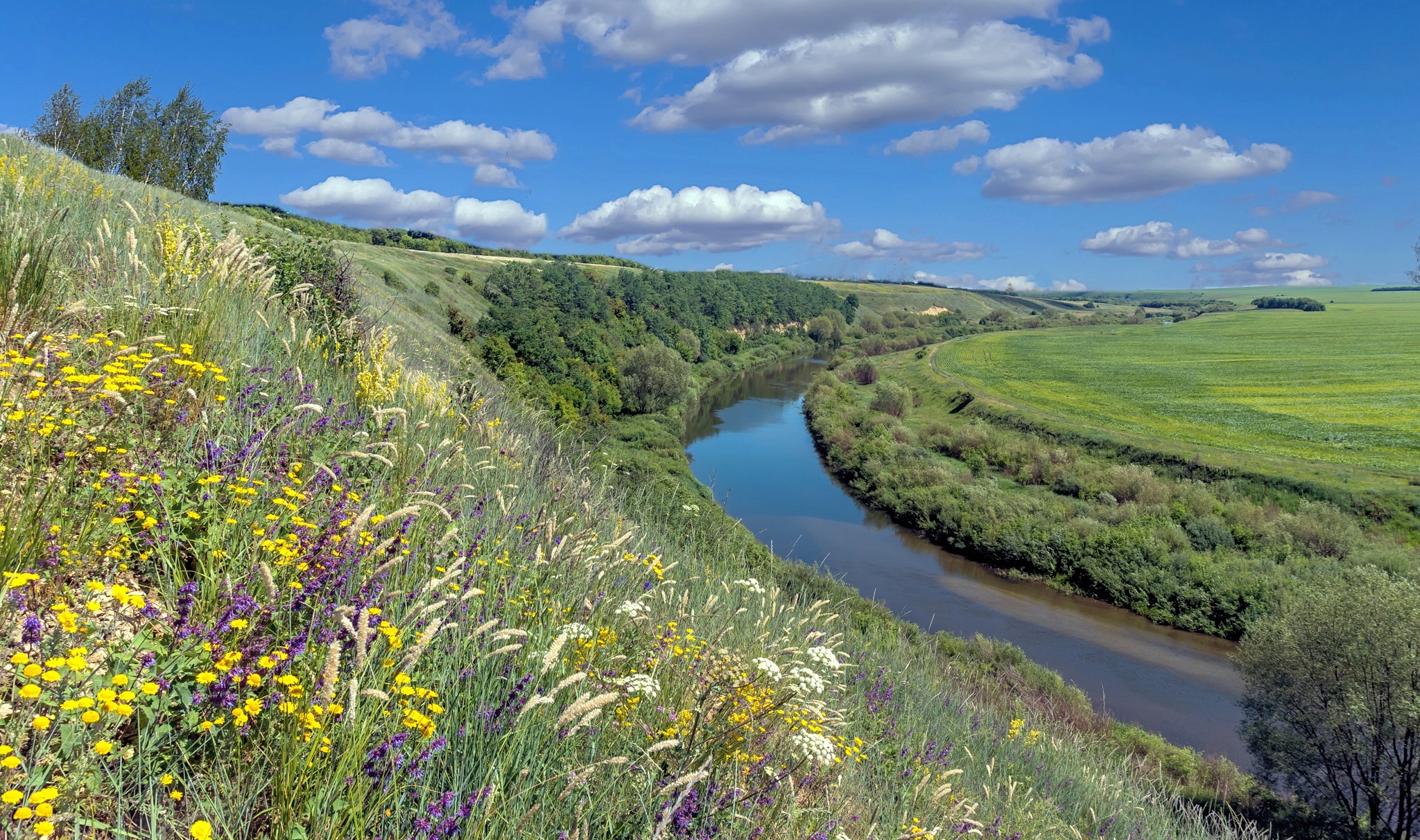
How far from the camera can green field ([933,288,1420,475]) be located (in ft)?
156

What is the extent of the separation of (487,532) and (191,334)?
2384 millimetres

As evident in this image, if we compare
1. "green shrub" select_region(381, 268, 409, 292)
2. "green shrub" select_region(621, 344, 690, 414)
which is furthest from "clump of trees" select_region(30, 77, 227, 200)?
"green shrub" select_region(621, 344, 690, 414)

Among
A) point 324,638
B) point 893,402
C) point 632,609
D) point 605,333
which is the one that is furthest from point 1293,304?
point 324,638

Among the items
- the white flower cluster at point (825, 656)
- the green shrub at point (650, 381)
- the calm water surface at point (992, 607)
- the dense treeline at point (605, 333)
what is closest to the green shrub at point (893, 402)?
the calm water surface at point (992, 607)

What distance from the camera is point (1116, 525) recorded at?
36812mm

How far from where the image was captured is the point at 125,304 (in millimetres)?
4492

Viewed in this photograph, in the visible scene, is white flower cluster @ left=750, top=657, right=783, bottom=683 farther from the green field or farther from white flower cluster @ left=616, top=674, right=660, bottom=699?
the green field

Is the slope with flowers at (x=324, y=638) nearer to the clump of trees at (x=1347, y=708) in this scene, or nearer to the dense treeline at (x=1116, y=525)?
the clump of trees at (x=1347, y=708)

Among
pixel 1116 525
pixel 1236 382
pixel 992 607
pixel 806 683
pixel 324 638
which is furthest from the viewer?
pixel 1236 382

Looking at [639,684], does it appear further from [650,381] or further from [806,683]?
[650,381]

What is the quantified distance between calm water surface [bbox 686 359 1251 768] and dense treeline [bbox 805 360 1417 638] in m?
1.18

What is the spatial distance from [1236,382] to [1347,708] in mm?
63373

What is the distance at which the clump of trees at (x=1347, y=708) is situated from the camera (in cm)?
1580

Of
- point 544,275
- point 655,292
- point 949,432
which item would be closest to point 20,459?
point 949,432
